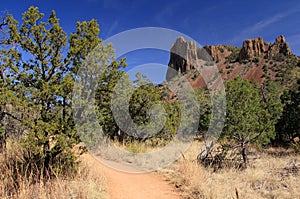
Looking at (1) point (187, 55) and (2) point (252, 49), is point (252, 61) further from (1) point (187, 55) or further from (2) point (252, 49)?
(1) point (187, 55)

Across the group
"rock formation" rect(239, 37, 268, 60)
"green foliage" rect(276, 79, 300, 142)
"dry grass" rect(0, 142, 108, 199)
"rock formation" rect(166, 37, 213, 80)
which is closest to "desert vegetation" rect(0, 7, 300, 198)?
"dry grass" rect(0, 142, 108, 199)

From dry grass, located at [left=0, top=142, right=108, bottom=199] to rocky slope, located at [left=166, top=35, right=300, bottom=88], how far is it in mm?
49803

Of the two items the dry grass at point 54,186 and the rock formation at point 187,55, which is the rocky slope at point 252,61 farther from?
the dry grass at point 54,186

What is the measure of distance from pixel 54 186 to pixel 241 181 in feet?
16.4

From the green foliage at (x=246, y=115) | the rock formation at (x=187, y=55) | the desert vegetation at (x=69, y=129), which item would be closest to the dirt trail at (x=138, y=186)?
the desert vegetation at (x=69, y=129)

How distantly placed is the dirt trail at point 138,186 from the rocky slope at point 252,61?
48.2m

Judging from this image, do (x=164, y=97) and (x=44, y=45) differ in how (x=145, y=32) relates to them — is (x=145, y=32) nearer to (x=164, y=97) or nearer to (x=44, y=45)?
(x=44, y=45)

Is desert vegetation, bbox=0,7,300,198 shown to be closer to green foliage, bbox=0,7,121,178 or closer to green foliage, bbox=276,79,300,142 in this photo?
green foliage, bbox=0,7,121,178

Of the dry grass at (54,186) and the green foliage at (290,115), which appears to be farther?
the green foliage at (290,115)

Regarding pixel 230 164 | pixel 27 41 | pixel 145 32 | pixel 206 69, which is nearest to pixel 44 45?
pixel 27 41

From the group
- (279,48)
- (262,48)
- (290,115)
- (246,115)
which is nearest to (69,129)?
(246,115)

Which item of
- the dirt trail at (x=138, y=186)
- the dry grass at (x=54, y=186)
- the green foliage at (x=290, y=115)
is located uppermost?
the green foliage at (x=290, y=115)

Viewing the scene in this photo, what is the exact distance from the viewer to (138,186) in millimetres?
6043

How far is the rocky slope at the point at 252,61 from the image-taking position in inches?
2340
